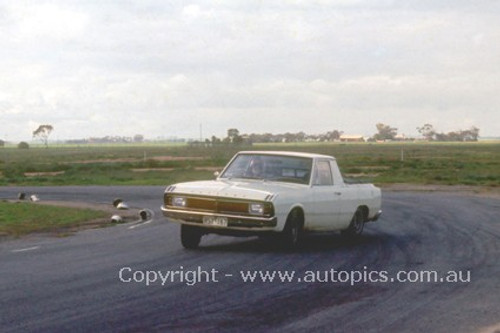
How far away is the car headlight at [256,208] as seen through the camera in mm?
12938

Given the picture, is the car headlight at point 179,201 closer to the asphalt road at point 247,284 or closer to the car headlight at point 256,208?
the asphalt road at point 247,284

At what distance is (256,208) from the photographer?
42.6 feet

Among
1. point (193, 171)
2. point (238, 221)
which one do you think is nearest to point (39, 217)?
point (238, 221)

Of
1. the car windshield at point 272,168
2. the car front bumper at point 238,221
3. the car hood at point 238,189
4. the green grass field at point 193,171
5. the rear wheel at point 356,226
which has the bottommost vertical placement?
the green grass field at point 193,171

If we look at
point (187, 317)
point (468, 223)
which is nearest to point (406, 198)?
point (468, 223)

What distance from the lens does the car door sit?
46.7ft

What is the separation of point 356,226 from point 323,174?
1507mm

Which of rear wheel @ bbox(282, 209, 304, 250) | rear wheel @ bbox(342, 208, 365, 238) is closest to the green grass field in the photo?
rear wheel @ bbox(342, 208, 365, 238)

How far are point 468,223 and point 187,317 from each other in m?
12.1

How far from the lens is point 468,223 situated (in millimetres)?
18844

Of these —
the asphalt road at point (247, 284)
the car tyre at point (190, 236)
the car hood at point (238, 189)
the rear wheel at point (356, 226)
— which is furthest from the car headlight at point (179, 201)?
the rear wheel at point (356, 226)

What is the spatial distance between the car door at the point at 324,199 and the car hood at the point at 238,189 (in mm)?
496

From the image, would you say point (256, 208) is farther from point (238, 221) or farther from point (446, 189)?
point (446, 189)

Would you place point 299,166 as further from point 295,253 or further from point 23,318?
point 23,318
